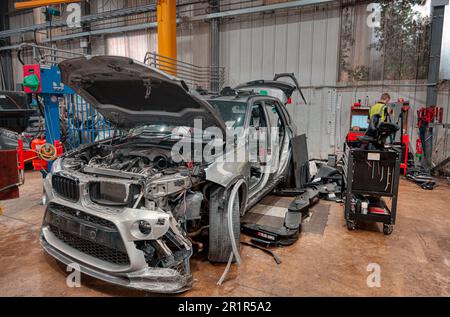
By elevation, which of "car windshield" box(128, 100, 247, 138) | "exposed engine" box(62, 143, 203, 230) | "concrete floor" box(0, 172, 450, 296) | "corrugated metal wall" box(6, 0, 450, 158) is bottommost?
"concrete floor" box(0, 172, 450, 296)

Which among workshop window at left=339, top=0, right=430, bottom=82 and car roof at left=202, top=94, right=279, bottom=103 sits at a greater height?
workshop window at left=339, top=0, right=430, bottom=82

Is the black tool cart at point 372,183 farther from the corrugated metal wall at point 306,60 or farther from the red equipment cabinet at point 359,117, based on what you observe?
the corrugated metal wall at point 306,60

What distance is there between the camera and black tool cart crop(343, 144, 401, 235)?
3248 mm

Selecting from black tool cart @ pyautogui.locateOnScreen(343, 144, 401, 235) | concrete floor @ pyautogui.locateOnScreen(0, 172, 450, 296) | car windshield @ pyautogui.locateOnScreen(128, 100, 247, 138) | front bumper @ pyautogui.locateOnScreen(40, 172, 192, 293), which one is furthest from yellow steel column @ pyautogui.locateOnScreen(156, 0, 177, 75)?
front bumper @ pyautogui.locateOnScreen(40, 172, 192, 293)

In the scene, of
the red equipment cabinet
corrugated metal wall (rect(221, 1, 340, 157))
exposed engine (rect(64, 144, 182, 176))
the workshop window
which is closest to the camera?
exposed engine (rect(64, 144, 182, 176))

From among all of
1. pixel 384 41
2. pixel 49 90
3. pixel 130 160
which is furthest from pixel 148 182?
pixel 384 41

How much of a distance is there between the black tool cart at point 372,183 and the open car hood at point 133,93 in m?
1.58

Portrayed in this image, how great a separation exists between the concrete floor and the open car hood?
1.28 metres

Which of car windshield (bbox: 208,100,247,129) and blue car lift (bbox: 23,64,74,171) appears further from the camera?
blue car lift (bbox: 23,64,74,171)

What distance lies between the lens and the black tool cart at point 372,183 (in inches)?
128

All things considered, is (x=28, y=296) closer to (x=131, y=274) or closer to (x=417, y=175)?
(x=131, y=274)

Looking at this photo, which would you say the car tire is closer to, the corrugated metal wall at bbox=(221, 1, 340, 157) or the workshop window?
the corrugated metal wall at bbox=(221, 1, 340, 157)

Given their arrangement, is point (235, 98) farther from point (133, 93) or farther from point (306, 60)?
point (306, 60)
